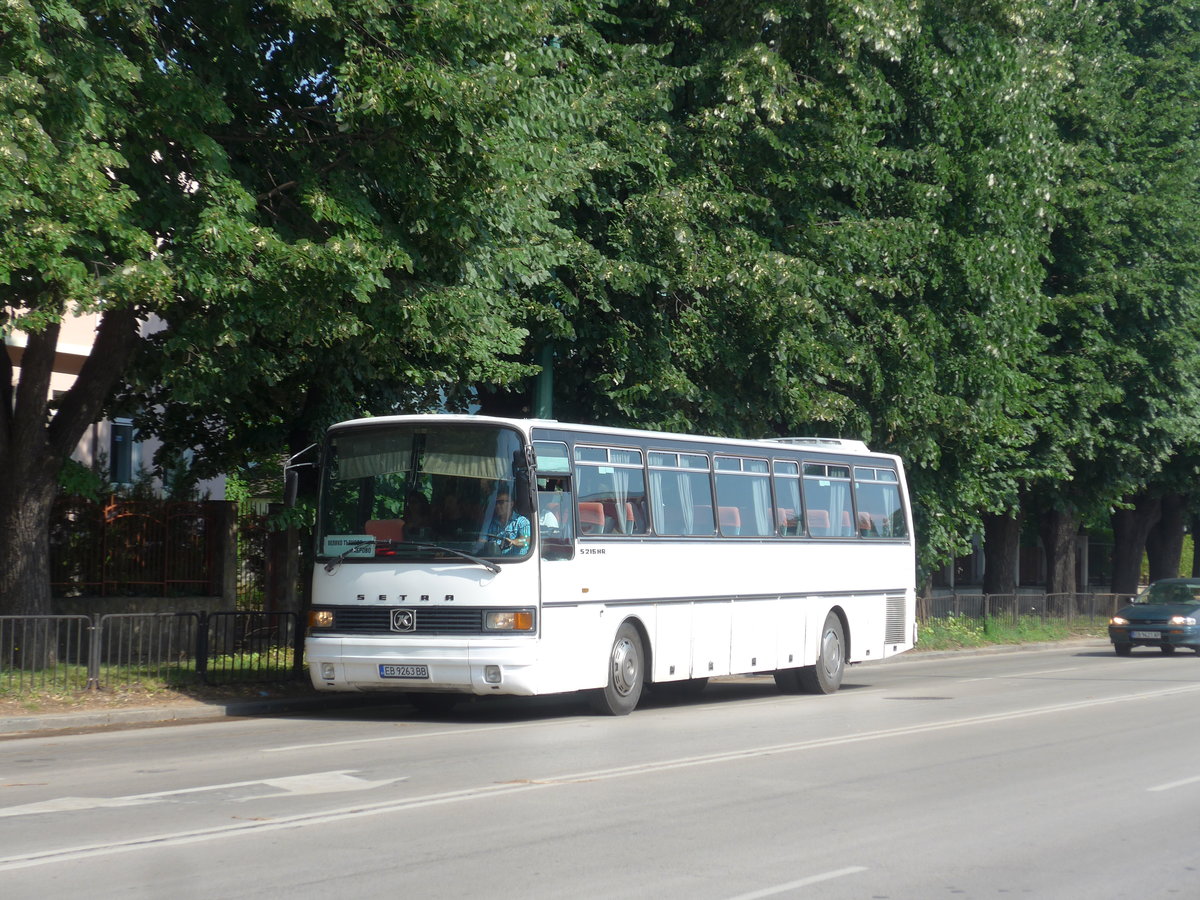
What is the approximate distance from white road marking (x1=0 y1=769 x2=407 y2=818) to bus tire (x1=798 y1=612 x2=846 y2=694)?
1006 centimetres

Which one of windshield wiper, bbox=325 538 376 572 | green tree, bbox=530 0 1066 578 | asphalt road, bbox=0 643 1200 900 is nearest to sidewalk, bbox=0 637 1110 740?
asphalt road, bbox=0 643 1200 900

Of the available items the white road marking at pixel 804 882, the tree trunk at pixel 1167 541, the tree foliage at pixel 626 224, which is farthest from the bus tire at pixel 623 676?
the tree trunk at pixel 1167 541

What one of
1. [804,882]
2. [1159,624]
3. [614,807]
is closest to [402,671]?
[614,807]

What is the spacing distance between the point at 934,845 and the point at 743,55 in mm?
15923

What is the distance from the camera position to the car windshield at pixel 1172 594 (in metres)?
30.9

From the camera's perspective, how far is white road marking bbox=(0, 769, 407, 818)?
955 cm

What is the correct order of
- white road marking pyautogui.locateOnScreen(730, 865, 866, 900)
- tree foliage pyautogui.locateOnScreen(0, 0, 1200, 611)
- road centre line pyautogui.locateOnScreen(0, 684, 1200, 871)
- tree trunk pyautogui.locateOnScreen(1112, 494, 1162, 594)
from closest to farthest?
white road marking pyautogui.locateOnScreen(730, 865, 866, 900)
road centre line pyautogui.locateOnScreen(0, 684, 1200, 871)
tree foliage pyautogui.locateOnScreen(0, 0, 1200, 611)
tree trunk pyautogui.locateOnScreen(1112, 494, 1162, 594)

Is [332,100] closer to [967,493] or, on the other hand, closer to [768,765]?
[768,765]

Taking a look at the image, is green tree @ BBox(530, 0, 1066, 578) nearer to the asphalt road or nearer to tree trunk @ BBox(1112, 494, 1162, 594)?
the asphalt road

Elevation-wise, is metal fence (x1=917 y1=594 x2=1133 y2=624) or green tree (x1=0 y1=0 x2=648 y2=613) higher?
green tree (x1=0 y1=0 x2=648 y2=613)

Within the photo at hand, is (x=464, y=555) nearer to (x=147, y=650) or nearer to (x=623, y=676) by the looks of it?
(x=623, y=676)

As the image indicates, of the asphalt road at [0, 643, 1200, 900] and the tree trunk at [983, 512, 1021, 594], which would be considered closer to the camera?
the asphalt road at [0, 643, 1200, 900]

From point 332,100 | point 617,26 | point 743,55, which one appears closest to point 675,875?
point 332,100

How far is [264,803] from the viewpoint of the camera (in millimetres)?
9625
